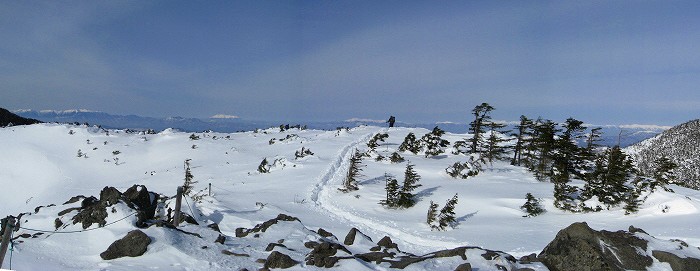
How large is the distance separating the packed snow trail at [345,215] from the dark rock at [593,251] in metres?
6.27

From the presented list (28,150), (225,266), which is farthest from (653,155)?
(28,150)

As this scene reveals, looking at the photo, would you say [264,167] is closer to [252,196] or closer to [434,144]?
[252,196]

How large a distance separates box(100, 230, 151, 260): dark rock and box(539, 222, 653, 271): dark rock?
33.2ft

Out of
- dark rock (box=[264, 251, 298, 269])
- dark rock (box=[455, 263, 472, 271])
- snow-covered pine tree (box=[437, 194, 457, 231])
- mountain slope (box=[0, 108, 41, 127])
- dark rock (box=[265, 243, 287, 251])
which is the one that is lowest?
snow-covered pine tree (box=[437, 194, 457, 231])

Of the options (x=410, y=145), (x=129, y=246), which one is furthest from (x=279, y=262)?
(x=410, y=145)

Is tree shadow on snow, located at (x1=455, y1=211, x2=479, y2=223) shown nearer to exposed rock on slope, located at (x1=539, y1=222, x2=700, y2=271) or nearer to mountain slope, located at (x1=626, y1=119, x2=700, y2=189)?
exposed rock on slope, located at (x1=539, y1=222, x2=700, y2=271)

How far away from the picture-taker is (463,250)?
994cm

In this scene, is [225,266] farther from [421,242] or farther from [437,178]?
[437,178]

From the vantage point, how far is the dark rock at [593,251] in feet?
30.0

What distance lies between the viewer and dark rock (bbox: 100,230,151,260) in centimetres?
903

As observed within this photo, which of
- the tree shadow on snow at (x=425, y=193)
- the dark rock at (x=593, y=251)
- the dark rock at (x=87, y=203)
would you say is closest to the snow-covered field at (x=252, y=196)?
the tree shadow on snow at (x=425, y=193)

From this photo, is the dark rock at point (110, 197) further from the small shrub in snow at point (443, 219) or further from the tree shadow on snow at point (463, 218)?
the tree shadow on snow at point (463, 218)

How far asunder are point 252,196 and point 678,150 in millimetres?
99017

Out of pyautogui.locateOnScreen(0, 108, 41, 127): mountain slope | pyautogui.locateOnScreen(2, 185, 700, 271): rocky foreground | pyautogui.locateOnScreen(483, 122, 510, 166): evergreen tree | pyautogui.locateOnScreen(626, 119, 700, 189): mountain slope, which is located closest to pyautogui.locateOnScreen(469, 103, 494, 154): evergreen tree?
pyautogui.locateOnScreen(483, 122, 510, 166): evergreen tree
